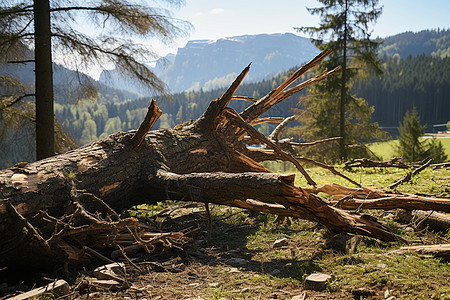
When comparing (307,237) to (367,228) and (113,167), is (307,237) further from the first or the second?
(113,167)

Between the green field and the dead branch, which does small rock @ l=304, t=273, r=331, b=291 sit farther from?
the green field

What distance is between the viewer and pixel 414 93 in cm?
7119

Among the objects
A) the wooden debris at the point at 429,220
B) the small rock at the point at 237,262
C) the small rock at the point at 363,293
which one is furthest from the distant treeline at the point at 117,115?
the small rock at the point at 363,293

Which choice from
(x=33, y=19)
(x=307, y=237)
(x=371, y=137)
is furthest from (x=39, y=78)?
(x=371, y=137)

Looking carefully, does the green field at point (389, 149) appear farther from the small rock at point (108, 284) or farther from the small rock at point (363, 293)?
the small rock at point (108, 284)

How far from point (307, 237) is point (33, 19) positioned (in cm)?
752

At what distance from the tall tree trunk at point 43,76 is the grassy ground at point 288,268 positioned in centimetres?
444

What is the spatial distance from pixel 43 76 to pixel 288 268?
6.69 m

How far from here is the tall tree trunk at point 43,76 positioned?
22.9 ft

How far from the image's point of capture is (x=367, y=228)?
3432mm

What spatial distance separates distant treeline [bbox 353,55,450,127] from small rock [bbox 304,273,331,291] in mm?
70885

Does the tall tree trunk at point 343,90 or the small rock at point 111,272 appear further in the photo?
the tall tree trunk at point 343,90

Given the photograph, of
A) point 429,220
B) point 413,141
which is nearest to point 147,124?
point 429,220

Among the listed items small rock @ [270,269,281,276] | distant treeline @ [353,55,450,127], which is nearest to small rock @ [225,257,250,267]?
small rock @ [270,269,281,276]
